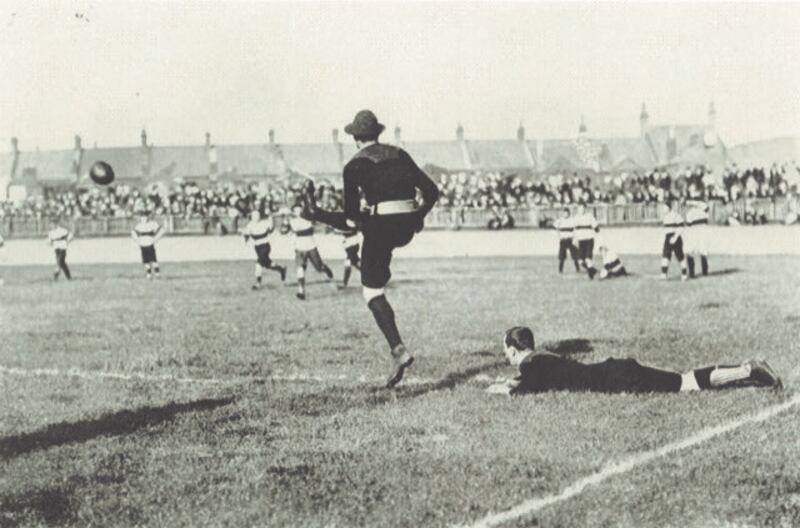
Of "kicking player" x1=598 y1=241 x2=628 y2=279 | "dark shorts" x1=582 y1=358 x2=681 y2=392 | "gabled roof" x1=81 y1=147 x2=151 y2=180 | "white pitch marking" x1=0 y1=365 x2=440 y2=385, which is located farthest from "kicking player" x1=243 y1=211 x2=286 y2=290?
"gabled roof" x1=81 y1=147 x2=151 y2=180

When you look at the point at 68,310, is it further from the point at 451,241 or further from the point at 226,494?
the point at 451,241

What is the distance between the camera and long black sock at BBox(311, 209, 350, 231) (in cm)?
802

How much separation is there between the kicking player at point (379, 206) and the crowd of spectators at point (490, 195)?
110ft

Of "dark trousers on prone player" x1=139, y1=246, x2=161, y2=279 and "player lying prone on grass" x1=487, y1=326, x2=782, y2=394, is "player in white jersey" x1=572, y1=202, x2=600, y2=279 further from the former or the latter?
"player lying prone on grass" x1=487, y1=326, x2=782, y2=394

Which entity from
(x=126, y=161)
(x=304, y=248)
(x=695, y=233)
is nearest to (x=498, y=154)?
(x=126, y=161)

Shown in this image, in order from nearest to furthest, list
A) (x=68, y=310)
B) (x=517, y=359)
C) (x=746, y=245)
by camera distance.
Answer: (x=517, y=359), (x=68, y=310), (x=746, y=245)

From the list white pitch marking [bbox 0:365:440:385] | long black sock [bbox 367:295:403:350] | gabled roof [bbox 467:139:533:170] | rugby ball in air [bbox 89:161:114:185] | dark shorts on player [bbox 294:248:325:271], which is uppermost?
gabled roof [bbox 467:139:533:170]

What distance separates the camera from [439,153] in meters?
99.1

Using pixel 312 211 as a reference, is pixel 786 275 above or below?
below

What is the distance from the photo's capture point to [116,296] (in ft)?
65.1

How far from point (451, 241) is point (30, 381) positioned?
32289mm

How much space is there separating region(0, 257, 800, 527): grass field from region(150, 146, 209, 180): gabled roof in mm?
83317

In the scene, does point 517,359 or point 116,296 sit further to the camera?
point 116,296

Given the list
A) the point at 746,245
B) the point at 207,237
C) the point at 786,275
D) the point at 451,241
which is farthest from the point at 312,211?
the point at 207,237
